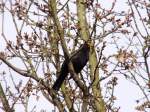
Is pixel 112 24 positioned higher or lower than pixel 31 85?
higher

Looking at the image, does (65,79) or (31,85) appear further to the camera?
(65,79)

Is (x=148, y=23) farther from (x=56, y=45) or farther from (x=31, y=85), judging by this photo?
(x=31, y=85)

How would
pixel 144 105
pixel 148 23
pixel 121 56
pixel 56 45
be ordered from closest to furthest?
1. pixel 121 56
2. pixel 56 45
3. pixel 144 105
4. pixel 148 23

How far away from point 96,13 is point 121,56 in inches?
25.7

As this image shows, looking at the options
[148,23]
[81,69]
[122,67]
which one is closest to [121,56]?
[122,67]

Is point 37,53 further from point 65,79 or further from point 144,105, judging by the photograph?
point 144,105

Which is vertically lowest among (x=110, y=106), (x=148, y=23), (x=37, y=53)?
(x=110, y=106)

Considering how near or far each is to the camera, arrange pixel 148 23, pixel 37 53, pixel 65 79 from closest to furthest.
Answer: pixel 37 53, pixel 65 79, pixel 148 23

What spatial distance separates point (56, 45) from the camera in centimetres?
549

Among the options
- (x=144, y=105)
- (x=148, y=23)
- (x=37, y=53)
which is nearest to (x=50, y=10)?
(x=37, y=53)

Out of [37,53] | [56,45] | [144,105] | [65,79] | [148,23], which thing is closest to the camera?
[37,53]

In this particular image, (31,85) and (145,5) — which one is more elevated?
(145,5)

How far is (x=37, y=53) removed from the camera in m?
5.12

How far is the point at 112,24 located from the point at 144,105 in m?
2.58
